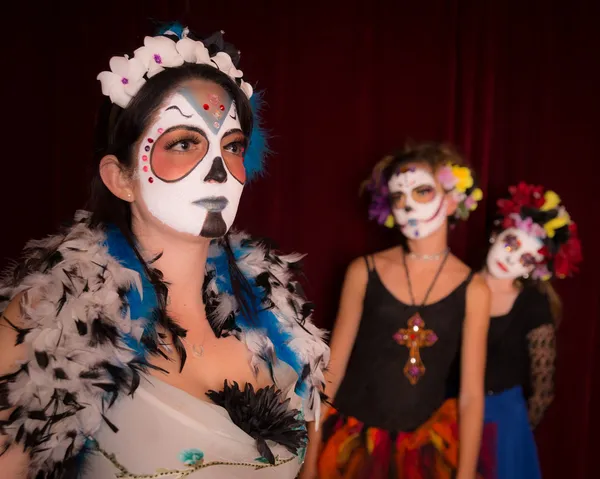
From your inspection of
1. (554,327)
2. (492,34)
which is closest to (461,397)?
(554,327)

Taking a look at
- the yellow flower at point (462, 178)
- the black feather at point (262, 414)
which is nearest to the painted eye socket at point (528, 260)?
the yellow flower at point (462, 178)

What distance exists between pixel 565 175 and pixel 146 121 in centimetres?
185

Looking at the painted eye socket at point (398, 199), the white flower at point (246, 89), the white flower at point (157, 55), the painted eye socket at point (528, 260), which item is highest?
the white flower at point (157, 55)

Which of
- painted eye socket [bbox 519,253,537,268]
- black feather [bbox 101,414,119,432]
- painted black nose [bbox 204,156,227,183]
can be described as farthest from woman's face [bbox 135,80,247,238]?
painted eye socket [bbox 519,253,537,268]

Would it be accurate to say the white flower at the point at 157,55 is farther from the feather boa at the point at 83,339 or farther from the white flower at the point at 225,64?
the feather boa at the point at 83,339

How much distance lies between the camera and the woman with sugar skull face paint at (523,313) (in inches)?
76.7

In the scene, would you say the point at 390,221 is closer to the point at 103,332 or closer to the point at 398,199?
the point at 398,199

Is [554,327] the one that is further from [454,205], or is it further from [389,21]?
[389,21]

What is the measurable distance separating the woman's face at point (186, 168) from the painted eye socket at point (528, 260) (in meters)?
1.24

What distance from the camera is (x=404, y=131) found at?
2225mm

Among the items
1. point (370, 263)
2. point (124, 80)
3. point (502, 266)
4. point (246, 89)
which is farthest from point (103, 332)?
point (502, 266)

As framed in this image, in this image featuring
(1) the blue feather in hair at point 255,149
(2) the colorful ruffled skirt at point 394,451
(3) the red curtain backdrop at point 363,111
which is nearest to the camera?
(1) the blue feather in hair at point 255,149

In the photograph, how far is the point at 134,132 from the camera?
1062mm

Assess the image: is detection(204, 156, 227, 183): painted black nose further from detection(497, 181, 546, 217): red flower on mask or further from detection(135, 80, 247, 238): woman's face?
detection(497, 181, 546, 217): red flower on mask
